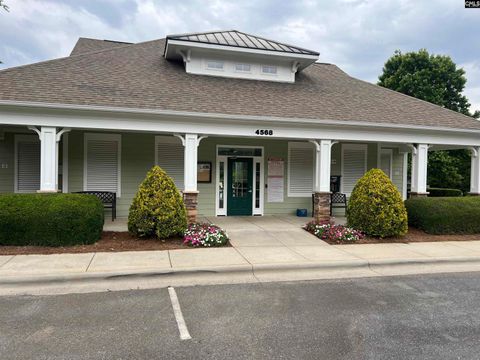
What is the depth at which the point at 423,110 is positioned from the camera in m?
13.2

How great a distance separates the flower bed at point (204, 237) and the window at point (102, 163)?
177 inches

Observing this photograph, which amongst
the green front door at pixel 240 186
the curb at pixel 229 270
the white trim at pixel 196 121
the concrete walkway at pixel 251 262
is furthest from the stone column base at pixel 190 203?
the curb at pixel 229 270

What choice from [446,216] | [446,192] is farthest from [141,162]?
[446,192]

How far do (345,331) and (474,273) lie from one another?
14.0ft

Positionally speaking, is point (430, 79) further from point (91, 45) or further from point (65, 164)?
point (65, 164)

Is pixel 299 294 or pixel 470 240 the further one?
pixel 470 240

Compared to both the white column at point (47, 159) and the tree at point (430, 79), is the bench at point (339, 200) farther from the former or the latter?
the tree at point (430, 79)

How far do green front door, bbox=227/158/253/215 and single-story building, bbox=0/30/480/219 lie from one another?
1.5 inches

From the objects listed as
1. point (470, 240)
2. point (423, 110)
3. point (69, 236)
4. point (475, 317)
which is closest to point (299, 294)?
point (475, 317)

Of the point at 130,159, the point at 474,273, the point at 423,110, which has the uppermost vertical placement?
the point at 423,110

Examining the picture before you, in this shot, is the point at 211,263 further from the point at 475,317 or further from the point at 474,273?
the point at 474,273

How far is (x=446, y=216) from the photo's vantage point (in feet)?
33.0

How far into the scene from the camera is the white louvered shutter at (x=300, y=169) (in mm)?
13617

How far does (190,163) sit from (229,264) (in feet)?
13.1
